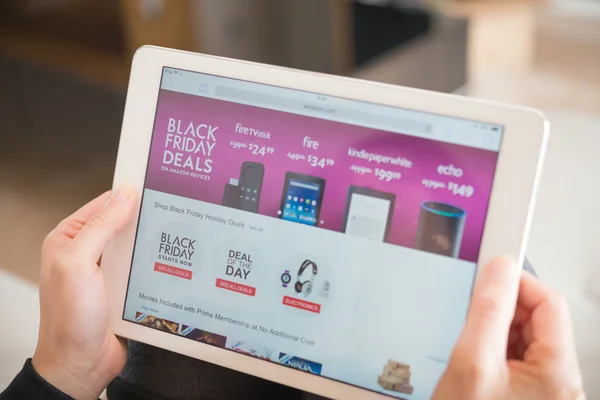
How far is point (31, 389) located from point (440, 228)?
0.40 meters

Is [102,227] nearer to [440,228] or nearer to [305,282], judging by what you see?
[305,282]

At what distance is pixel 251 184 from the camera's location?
1.99 ft

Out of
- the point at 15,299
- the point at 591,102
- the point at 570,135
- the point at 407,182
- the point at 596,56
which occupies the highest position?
the point at 596,56

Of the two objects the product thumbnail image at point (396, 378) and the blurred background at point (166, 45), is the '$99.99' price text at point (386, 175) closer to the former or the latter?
the product thumbnail image at point (396, 378)

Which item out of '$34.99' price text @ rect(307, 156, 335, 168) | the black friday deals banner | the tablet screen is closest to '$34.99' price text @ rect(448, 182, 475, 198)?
the tablet screen

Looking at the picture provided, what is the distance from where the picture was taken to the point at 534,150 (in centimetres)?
54

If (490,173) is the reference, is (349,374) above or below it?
below

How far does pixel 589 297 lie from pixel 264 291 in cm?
50

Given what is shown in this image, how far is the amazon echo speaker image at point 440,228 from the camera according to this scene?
0.55 meters

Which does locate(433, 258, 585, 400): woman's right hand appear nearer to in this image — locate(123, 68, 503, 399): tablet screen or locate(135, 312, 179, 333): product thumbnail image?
locate(123, 68, 503, 399): tablet screen

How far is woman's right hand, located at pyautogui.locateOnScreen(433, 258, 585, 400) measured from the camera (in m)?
0.49

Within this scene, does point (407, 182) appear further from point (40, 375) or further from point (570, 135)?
point (570, 135)

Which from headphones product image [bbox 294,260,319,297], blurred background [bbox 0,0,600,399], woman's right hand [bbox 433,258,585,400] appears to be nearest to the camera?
woman's right hand [bbox 433,258,585,400]

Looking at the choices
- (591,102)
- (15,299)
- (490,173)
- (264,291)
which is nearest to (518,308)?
(490,173)
